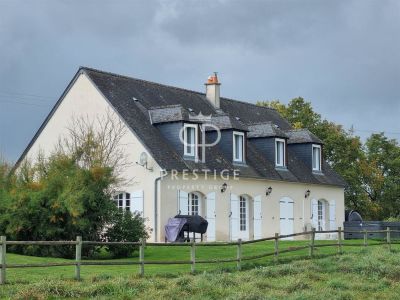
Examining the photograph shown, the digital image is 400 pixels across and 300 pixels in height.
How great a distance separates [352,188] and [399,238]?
13764mm

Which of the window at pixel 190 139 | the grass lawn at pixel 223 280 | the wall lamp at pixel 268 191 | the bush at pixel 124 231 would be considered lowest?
the grass lawn at pixel 223 280

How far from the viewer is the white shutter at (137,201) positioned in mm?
29438

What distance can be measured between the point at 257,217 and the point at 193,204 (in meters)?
4.11

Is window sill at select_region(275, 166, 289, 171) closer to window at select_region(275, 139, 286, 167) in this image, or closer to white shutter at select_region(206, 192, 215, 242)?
window at select_region(275, 139, 286, 167)

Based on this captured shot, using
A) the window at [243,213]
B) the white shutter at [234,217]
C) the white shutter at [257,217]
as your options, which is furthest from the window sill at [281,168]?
the white shutter at [234,217]

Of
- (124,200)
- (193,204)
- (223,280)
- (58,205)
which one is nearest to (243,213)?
(193,204)

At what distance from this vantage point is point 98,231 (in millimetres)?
23609

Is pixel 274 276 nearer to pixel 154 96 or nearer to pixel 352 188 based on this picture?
pixel 154 96

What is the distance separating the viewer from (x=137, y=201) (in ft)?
97.0

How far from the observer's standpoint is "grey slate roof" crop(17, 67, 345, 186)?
3003 centimetres

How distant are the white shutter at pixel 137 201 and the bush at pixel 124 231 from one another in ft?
16.4

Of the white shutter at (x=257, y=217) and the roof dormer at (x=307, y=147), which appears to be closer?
the white shutter at (x=257, y=217)

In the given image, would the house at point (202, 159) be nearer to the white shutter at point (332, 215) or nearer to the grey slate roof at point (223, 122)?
the grey slate roof at point (223, 122)

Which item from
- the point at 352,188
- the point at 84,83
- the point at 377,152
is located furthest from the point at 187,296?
the point at 377,152
